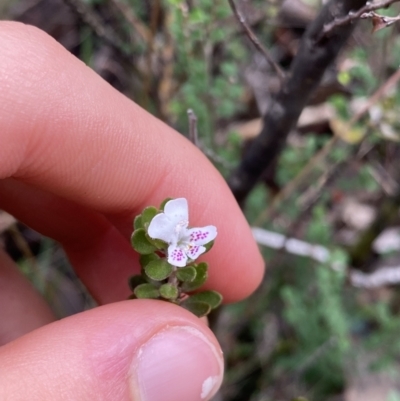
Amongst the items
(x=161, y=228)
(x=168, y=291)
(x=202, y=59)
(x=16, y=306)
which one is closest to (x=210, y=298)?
(x=168, y=291)

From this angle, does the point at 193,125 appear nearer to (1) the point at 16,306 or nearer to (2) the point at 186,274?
(2) the point at 186,274

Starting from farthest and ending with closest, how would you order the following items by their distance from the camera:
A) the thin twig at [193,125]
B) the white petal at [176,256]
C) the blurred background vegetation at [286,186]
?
the blurred background vegetation at [286,186]
the thin twig at [193,125]
the white petal at [176,256]

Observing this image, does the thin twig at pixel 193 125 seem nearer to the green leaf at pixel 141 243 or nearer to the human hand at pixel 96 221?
the human hand at pixel 96 221

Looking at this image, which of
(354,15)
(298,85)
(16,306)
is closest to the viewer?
(354,15)

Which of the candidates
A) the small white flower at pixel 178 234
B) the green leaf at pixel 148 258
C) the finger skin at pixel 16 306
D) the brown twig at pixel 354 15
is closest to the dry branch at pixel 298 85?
the brown twig at pixel 354 15

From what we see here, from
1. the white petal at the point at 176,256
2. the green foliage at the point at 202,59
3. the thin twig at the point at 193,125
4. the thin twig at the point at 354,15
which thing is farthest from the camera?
the green foliage at the point at 202,59

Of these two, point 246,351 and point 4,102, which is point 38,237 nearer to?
point 246,351

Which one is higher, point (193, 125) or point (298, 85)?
point (298, 85)
